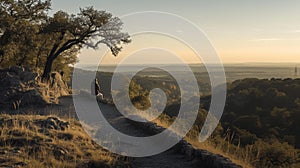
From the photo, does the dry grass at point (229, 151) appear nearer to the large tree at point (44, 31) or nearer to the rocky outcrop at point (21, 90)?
the rocky outcrop at point (21, 90)

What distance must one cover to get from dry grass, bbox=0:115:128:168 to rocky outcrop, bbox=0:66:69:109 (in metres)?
6.12

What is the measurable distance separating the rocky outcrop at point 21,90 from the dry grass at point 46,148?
612cm

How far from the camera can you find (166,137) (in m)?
9.94

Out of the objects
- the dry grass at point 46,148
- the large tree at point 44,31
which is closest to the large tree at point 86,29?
the large tree at point 44,31

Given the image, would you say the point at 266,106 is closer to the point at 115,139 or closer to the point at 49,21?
the point at 49,21

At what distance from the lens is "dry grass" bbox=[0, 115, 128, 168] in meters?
6.85

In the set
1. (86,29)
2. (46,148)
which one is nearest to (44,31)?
(86,29)

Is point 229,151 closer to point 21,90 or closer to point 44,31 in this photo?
point 21,90

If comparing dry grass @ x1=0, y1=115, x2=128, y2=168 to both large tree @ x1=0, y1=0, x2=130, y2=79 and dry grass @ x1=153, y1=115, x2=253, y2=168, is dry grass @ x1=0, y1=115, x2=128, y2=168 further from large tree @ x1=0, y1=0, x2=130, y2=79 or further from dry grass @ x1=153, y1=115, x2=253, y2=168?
large tree @ x1=0, y1=0, x2=130, y2=79

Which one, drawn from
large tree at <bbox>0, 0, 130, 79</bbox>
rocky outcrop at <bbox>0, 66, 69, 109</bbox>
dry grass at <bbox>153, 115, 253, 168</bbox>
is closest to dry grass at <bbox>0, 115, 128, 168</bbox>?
dry grass at <bbox>153, 115, 253, 168</bbox>

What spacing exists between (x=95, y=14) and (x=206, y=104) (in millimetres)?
24985

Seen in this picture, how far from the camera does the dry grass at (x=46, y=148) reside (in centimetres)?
685

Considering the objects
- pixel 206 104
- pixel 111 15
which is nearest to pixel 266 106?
pixel 206 104

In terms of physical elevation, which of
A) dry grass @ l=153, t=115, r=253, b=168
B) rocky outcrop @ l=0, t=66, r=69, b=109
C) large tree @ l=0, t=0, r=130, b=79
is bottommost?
dry grass @ l=153, t=115, r=253, b=168
